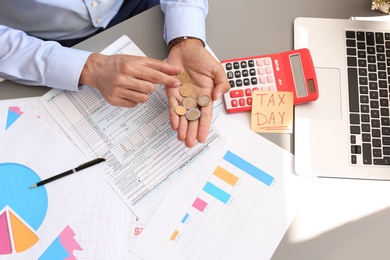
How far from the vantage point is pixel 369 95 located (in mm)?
877

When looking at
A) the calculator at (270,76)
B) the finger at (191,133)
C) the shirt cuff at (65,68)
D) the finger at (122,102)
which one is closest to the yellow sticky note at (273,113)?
the calculator at (270,76)

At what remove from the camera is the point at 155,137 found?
862mm

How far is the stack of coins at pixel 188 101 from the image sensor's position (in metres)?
0.84

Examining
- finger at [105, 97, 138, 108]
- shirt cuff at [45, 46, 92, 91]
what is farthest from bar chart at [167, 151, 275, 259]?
shirt cuff at [45, 46, 92, 91]

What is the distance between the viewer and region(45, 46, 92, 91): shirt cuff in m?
0.86

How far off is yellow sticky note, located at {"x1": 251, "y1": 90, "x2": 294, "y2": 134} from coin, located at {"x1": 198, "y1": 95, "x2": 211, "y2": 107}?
9cm

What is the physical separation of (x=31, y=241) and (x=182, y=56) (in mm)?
460

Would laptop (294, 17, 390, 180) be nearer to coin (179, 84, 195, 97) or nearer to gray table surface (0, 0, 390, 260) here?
gray table surface (0, 0, 390, 260)

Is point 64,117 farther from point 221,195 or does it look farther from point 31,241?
point 221,195

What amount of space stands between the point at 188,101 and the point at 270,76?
0.18 metres

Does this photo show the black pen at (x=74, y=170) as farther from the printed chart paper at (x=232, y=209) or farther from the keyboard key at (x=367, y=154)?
the keyboard key at (x=367, y=154)

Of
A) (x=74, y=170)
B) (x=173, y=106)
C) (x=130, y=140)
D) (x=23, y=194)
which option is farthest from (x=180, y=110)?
(x=23, y=194)

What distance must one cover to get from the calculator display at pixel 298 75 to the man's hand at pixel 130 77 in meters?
0.24

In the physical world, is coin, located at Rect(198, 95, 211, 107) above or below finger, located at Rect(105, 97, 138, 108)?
below
